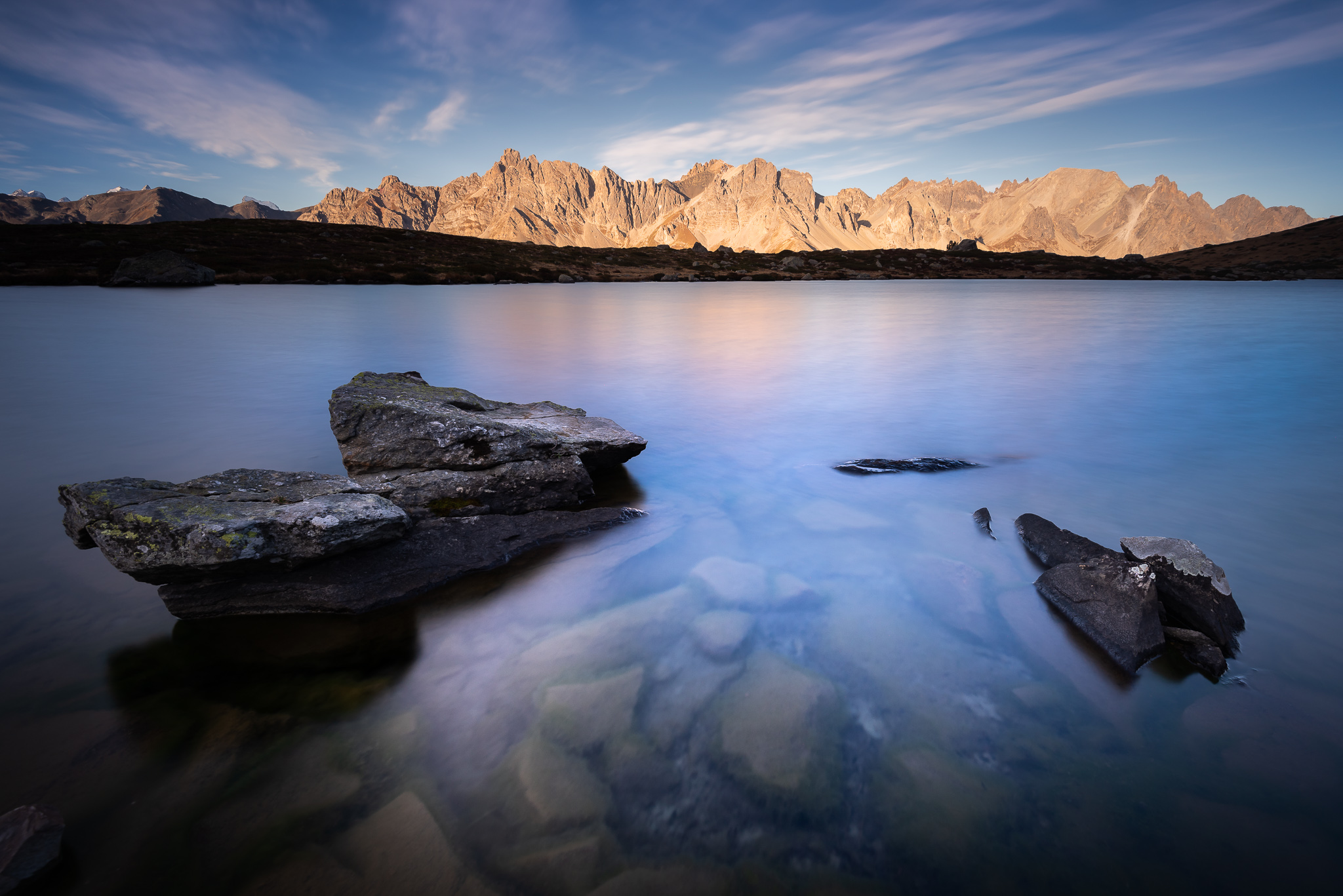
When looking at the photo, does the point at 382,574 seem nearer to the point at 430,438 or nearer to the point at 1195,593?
the point at 430,438

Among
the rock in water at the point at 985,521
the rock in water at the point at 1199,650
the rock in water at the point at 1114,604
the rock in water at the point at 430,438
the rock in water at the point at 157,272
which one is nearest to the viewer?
the rock in water at the point at 1199,650

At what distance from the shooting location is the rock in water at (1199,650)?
461 cm

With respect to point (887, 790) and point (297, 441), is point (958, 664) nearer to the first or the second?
point (887, 790)

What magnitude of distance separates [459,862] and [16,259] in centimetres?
9379

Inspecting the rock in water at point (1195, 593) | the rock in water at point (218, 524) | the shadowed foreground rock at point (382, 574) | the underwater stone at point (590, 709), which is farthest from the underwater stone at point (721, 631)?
the rock in water at point (1195, 593)

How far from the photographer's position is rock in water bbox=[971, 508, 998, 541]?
281 inches

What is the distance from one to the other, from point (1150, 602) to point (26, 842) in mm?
7980

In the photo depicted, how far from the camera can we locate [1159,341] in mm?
26375

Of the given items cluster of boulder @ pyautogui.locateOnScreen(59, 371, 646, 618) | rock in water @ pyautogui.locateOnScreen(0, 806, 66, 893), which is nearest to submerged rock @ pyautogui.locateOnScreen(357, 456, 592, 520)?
cluster of boulder @ pyautogui.locateOnScreen(59, 371, 646, 618)

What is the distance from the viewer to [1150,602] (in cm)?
493

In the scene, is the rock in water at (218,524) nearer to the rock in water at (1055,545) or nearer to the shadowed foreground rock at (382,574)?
the shadowed foreground rock at (382,574)

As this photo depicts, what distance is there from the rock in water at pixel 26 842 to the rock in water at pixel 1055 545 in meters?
8.17

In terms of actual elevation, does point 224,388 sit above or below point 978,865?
above

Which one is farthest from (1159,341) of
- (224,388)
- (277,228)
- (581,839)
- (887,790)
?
(277,228)
